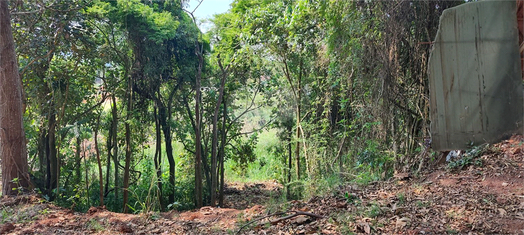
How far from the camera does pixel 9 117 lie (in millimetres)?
6535

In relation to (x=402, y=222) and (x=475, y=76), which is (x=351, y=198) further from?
(x=475, y=76)

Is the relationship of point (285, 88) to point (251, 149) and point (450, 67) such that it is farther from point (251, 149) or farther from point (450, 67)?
point (450, 67)

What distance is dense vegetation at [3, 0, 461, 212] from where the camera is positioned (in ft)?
17.9

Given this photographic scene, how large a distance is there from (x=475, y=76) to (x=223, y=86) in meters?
6.17

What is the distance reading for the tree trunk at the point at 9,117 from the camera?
21.2 ft

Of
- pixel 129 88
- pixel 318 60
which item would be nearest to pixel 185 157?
pixel 129 88

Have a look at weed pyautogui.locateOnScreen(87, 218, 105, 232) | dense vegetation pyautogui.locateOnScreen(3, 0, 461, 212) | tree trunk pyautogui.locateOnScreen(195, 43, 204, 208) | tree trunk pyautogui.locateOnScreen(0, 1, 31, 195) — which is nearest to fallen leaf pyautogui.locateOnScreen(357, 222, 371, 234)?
dense vegetation pyautogui.locateOnScreen(3, 0, 461, 212)

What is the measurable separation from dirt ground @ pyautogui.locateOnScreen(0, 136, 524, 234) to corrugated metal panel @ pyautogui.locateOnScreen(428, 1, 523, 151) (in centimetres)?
31

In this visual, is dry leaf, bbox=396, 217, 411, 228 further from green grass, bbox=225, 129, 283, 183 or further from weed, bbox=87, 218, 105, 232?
green grass, bbox=225, 129, 283, 183

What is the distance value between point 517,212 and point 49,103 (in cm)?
874

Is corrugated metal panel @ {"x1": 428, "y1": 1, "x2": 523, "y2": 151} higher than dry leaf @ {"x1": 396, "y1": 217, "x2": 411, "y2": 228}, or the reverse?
corrugated metal panel @ {"x1": 428, "y1": 1, "x2": 523, "y2": 151}

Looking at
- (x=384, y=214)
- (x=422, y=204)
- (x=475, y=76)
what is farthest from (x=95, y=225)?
(x=475, y=76)

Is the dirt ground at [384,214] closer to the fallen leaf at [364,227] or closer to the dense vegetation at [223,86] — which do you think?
the fallen leaf at [364,227]

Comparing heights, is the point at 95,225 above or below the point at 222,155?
below
